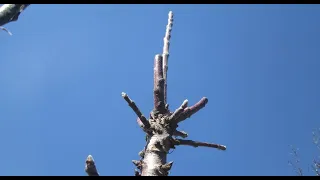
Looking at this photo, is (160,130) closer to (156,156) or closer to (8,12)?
(156,156)

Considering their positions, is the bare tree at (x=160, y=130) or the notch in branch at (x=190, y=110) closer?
the bare tree at (x=160, y=130)

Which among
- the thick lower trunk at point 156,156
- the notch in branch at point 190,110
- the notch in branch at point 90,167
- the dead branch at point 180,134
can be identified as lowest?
the notch in branch at point 90,167

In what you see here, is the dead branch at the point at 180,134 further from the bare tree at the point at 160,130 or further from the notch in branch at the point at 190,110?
the notch in branch at the point at 190,110

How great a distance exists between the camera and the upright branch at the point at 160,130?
10.8ft

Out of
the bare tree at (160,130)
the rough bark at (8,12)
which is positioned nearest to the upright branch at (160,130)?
the bare tree at (160,130)

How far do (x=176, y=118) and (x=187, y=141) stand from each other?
345 millimetres

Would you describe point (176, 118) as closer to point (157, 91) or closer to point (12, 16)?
point (157, 91)

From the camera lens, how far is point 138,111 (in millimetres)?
3750

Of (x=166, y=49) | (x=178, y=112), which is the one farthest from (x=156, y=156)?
(x=166, y=49)

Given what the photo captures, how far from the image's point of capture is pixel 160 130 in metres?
3.85

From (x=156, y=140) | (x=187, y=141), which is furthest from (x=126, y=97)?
(x=187, y=141)

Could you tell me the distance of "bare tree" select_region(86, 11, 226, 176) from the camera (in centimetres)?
328

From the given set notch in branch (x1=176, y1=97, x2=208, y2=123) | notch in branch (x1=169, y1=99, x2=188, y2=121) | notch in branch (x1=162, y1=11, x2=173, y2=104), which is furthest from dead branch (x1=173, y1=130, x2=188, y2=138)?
notch in branch (x1=162, y1=11, x2=173, y2=104)

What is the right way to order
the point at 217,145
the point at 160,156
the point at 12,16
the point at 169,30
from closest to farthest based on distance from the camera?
1. the point at 12,16
2. the point at 160,156
3. the point at 217,145
4. the point at 169,30
